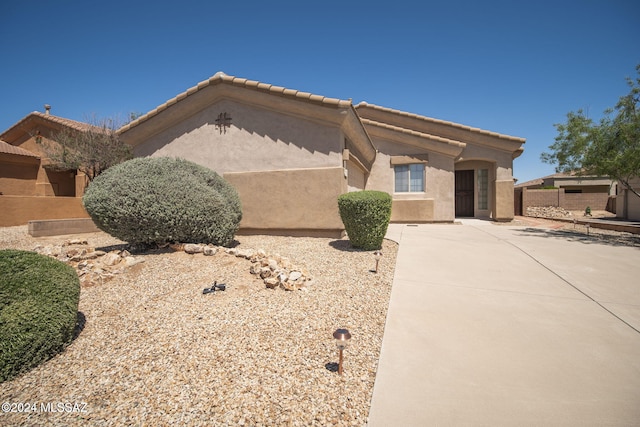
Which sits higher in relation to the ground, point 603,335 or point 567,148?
point 567,148

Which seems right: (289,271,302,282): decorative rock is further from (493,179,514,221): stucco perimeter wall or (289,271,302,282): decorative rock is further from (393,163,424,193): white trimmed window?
(493,179,514,221): stucco perimeter wall

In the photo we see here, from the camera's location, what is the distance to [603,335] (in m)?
3.35

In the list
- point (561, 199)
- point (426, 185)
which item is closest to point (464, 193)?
point (426, 185)

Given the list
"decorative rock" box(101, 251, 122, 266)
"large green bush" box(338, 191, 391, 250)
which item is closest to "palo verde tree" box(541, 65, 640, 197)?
"large green bush" box(338, 191, 391, 250)

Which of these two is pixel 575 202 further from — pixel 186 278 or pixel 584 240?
pixel 186 278

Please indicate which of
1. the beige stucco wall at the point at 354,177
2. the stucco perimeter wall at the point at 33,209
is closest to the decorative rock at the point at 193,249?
the beige stucco wall at the point at 354,177

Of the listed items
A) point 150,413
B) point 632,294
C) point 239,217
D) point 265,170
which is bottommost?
point 150,413

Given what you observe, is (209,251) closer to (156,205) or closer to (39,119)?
(156,205)

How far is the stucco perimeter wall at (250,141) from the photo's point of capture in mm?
9305

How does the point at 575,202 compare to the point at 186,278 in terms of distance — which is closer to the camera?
the point at 186,278

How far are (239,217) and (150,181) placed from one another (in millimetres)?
2278

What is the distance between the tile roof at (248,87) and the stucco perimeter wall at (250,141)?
2.46 feet

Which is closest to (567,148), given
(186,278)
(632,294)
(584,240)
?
(584,240)

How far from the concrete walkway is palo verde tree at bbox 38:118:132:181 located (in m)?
15.2
